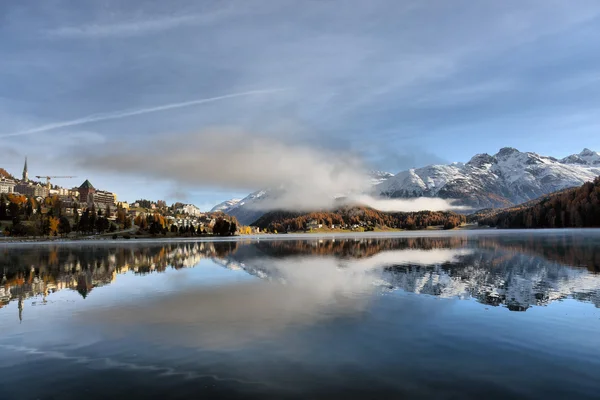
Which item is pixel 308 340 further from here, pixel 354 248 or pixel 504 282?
pixel 354 248

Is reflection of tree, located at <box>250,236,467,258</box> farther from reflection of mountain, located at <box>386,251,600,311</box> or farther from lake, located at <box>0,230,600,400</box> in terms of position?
lake, located at <box>0,230,600,400</box>

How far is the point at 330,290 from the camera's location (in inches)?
1407

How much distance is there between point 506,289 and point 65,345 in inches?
1267

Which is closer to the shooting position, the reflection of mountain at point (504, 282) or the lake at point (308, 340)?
the lake at point (308, 340)

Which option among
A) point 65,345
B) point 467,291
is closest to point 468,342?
point 467,291

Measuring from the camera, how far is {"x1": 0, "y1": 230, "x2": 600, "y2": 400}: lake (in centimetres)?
1462

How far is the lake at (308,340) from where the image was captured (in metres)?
14.6

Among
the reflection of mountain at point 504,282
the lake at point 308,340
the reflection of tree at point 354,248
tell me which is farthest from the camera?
the reflection of tree at point 354,248

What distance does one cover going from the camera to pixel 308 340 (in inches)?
807

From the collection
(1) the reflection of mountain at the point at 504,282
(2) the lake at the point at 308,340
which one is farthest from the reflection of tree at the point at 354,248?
(2) the lake at the point at 308,340

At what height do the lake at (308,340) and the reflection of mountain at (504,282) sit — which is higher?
the reflection of mountain at (504,282)

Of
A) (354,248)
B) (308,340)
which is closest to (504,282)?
(308,340)

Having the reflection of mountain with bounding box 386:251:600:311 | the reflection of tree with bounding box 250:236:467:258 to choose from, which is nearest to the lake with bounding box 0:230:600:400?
the reflection of mountain with bounding box 386:251:600:311

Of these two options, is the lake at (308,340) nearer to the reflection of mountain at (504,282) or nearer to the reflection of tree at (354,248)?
the reflection of mountain at (504,282)
